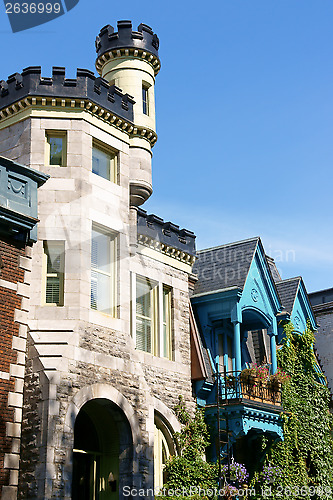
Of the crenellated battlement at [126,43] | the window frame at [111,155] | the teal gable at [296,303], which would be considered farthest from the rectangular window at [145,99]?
the teal gable at [296,303]

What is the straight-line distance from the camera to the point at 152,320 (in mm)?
22672

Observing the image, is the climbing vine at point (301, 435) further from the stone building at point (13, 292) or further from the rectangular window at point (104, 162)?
the stone building at point (13, 292)

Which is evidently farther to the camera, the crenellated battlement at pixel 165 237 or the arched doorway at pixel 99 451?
the crenellated battlement at pixel 165 237

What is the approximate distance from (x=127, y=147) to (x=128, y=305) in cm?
478

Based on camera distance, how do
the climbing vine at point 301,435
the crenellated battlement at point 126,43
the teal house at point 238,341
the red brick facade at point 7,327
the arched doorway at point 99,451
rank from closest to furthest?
the red brick facade at point 7,327, the arched doorway at point 99,451, the teal house at point 238,341, the crenellated battlement at point 126,43, the climbing vine at point 301,435

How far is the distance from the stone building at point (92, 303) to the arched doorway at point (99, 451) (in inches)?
1.2

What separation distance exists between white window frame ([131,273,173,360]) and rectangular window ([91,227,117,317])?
1.74m

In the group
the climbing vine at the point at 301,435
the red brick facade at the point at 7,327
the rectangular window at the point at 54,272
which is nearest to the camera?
the red brick facade at the point at 7,327

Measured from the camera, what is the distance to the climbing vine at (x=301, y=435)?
25.5 metres

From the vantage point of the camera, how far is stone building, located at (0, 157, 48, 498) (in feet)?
53.8

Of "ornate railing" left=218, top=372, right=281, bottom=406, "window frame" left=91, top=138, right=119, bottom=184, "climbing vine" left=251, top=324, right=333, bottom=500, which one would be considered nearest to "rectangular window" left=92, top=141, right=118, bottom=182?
"window frame" left=91, top=138, right=119, bottom=184

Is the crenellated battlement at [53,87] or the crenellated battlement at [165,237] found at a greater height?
the crenellated battlement at [53,87]

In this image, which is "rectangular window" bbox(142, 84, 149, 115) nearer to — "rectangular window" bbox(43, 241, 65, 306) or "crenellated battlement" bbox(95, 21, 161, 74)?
"crenellated battlement" bbox(95, 21, 161, 74)

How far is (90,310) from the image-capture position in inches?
742
